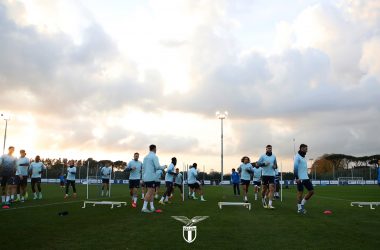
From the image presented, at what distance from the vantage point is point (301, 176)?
1379 centimetres

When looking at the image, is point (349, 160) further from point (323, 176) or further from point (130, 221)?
point (130, 221)

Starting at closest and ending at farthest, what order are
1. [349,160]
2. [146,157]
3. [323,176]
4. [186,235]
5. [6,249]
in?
[6,249], [186,235], [146,157], [323,176], [349,160]

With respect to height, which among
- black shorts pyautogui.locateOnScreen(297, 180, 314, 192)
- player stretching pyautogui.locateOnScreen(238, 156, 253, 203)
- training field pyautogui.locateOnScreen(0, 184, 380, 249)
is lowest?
training field pyautogui.locateOnScreen(0, 184, 380, 249)

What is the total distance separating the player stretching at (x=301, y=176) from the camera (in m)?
13.6

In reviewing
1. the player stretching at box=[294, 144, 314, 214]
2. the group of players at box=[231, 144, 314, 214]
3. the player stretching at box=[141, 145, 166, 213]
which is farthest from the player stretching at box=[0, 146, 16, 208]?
the player stretching at box=[294, 144, 314, 214]

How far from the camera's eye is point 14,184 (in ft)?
58.4

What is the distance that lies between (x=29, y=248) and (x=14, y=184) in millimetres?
12431

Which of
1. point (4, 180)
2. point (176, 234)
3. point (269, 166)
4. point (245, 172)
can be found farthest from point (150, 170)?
point (245, 172)

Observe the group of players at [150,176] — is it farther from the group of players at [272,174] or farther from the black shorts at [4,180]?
the black shorts at [4,180]

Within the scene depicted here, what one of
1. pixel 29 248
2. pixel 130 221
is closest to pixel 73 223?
pixel 130 221

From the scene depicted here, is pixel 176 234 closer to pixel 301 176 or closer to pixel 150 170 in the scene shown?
pixel 150 170

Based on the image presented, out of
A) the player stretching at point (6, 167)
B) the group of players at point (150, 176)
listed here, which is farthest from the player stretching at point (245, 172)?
the player stretching at point (6, 167)

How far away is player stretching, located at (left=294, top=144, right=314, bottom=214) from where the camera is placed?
13617 millimetres

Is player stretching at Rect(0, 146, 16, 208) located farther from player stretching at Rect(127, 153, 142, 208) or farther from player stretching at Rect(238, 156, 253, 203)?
player stretching at Rect(238, 156, 253, 203)
